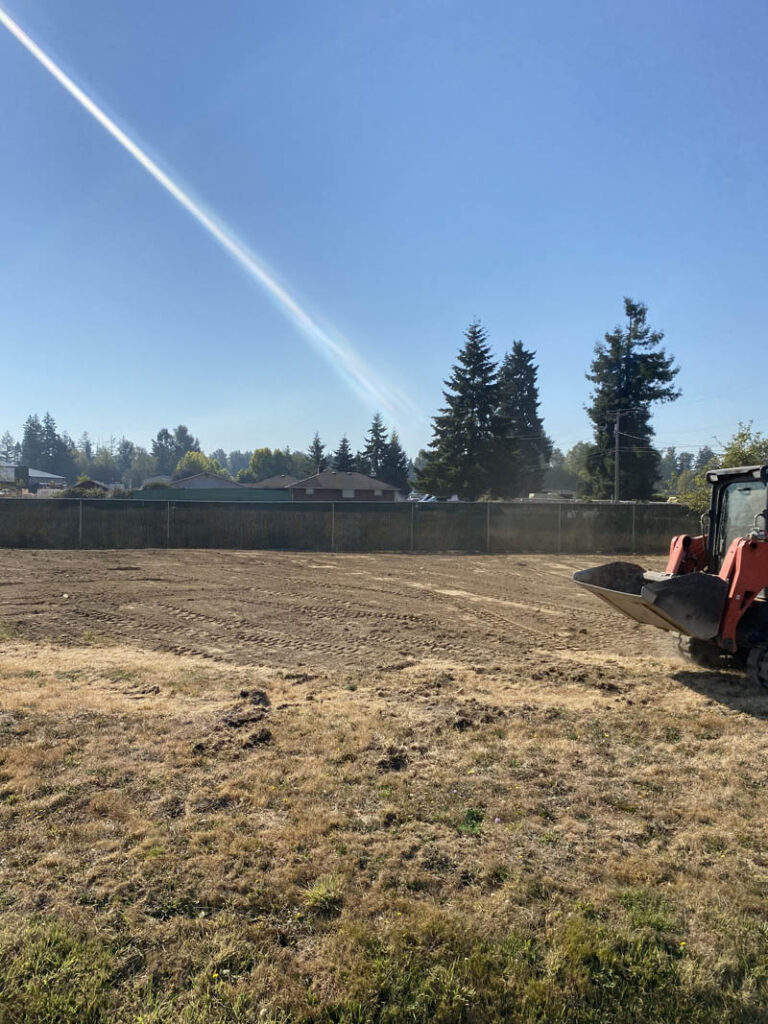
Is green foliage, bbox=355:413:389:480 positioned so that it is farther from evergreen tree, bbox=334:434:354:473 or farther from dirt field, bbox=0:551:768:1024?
dirt field, bbox=0:551:768:1024

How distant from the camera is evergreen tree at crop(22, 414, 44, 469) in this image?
132500 mm

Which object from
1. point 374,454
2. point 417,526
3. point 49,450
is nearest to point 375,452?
point 374,454

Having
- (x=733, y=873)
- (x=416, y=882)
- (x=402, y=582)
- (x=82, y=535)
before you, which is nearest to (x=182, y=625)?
(x=402, y=582)

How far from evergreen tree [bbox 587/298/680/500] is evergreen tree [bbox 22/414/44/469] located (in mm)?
127914

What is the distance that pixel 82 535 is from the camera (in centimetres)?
2211

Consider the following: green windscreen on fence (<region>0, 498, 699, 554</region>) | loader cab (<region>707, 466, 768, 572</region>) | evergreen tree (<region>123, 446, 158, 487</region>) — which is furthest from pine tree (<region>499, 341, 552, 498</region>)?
evergreen tree (<region>123, 446, 158, 487</region>)

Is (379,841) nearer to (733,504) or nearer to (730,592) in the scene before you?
(730,592)

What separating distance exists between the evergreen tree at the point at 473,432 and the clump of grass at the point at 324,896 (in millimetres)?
39873

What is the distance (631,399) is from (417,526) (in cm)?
2575

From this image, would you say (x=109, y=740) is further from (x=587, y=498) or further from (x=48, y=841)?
(x=587, y=498)

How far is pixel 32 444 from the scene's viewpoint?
441ft

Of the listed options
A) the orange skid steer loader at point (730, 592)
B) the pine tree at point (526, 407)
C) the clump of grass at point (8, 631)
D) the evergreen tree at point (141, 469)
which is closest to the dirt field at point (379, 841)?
the orange skid steer loader at point (730, 592)

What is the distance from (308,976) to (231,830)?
1141 mm

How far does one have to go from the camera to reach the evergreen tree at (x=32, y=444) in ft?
435
